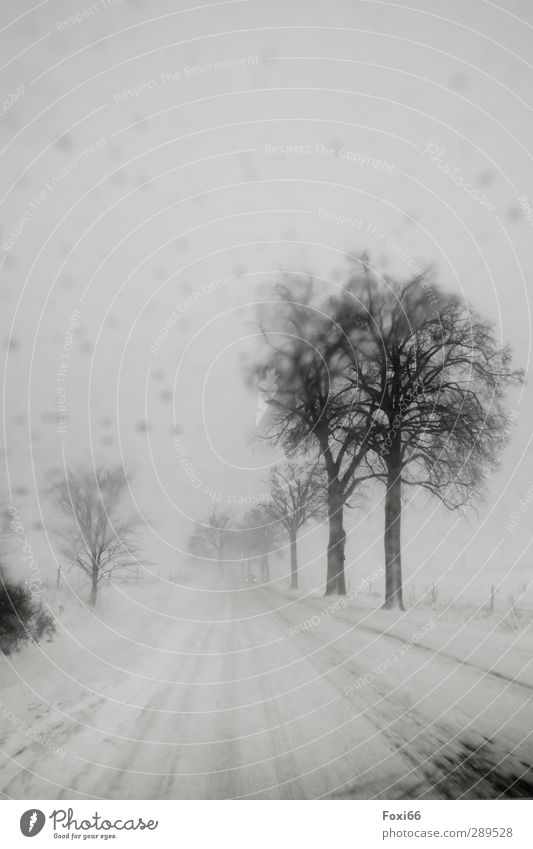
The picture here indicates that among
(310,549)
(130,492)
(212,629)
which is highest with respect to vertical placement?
(130,492)

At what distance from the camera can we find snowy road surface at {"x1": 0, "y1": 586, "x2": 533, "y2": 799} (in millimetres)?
3025

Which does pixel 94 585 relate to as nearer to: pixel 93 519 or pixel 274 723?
pixel 93 519

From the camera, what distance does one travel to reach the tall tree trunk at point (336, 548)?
14812 millimetres

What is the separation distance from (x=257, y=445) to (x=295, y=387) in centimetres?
244

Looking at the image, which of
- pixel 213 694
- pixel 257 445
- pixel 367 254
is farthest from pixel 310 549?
pixel 213 694

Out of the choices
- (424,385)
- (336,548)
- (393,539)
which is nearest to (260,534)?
(336,548)

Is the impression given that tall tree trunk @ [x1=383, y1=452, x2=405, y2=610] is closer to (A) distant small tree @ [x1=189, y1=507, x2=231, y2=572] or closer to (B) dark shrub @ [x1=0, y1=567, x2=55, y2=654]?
(B) dark shrub @ [x1=0, y1=567, x2=55, y2=654]

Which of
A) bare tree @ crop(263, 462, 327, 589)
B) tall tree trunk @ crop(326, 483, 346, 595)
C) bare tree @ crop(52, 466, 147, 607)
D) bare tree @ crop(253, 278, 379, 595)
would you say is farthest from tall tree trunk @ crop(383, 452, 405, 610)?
bare tree @ crop(263, 462, 327, 589)

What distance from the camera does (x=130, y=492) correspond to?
1154cm

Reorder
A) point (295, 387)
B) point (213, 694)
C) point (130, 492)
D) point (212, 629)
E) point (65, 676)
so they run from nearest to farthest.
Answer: point (213, 694)
point (65, 676)
point (212, 629)
point (130, 492)
point (295, 387)

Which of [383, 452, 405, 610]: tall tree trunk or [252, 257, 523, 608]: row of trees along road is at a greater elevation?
[252, 257, 523, 608]: row of trees along road

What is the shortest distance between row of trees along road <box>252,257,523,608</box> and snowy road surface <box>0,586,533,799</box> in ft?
19.3
